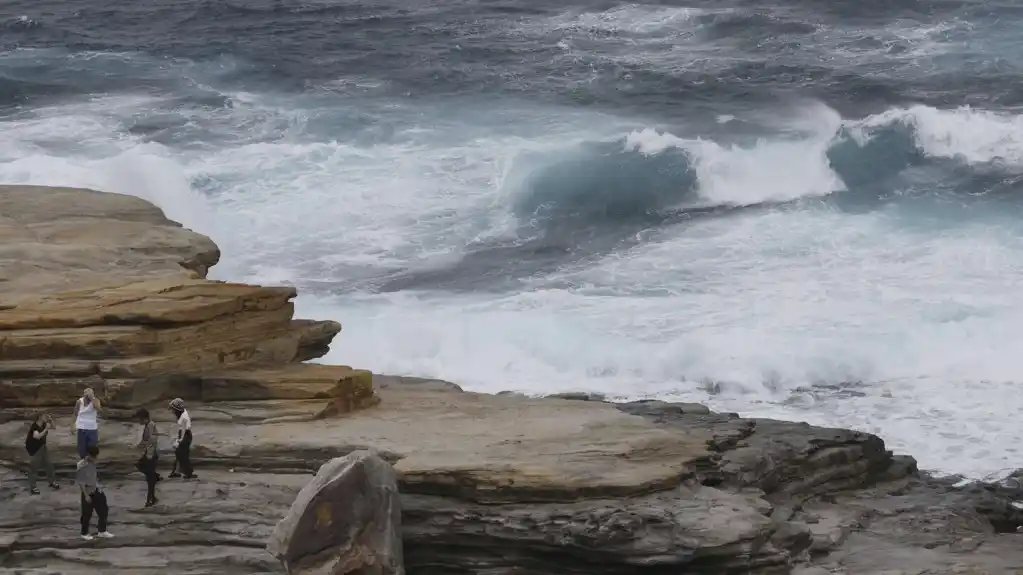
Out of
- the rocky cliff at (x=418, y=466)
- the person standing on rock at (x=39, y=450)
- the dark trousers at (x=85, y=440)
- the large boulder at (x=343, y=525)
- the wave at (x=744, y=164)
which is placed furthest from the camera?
the wave at (x=744, y=164)

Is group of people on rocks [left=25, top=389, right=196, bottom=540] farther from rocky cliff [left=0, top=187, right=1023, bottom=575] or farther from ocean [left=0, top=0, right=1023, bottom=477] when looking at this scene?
ocean [left=0, top=0, right=1023, bottom=477]

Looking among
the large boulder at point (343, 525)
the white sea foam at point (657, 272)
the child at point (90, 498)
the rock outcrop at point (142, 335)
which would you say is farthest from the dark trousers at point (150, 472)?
the white sea foam at point (657, 272)

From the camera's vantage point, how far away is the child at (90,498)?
61.6 ft

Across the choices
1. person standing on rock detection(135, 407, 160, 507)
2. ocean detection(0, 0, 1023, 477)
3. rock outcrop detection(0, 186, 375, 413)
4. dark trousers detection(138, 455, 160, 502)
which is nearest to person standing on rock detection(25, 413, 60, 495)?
rock outcrop detection(0, 186, 375, 413)

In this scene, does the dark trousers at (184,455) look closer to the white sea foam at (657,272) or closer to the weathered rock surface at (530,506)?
the weathered rock surface at (530,506)

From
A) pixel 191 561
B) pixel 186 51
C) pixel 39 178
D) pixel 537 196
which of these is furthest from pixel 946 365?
pixel 186 51

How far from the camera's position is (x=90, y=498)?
61.9 feet

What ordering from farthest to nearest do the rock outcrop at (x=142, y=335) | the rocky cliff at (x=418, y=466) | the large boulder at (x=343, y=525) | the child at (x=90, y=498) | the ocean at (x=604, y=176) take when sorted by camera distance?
1. the ocean at (x=604, y=176)
2. the rock outcrop at (x=142, y=335)
3. the child at (x=90, y=498)
4. the rocky cliff at (x=418, y=466)
5. the large boulder at (x=343, y=525)

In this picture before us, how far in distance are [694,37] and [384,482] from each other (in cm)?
4008

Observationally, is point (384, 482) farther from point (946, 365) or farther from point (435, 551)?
point (946, 365)

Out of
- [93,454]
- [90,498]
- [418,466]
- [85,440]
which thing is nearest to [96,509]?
[90,498]

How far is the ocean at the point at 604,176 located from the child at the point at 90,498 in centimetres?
1293

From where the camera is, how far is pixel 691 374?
30.8m

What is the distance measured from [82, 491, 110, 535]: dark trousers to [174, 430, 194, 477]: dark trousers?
1.36 metres
